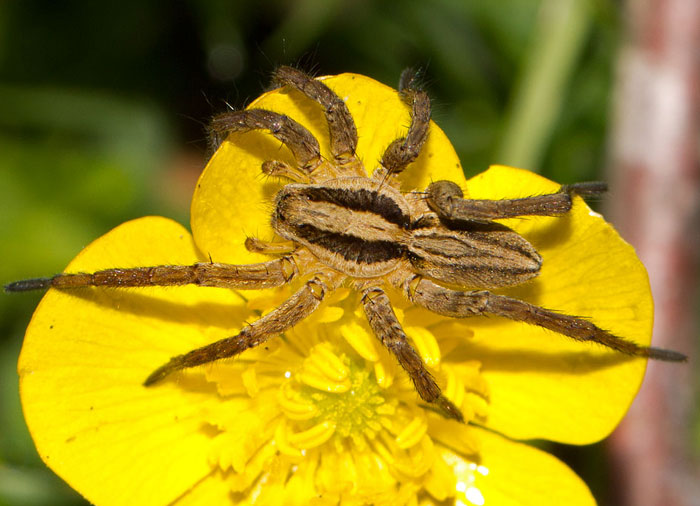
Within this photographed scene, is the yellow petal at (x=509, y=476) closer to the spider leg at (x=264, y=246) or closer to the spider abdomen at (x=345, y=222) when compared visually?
the spider abdomen at (x=345, y=222)

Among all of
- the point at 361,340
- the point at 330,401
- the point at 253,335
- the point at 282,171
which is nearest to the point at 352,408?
the point at 330,401

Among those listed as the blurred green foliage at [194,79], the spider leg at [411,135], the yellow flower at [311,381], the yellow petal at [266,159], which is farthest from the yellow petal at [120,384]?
the blurred green foliage at [194,79]

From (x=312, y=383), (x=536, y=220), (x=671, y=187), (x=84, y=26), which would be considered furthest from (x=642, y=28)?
(x=84, y=26)

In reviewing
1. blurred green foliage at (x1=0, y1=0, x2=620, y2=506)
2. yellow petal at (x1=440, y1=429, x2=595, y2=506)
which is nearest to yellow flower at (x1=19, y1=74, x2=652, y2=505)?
yellow petal at (x1=440, y1=429, x2=595, y2=506)

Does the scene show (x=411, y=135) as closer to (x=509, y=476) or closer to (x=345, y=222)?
(x=345, y=222)

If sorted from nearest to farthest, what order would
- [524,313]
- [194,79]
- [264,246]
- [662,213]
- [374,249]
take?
1. [524,313]
2. [264,246]
3. [374,249]
4. [662,213]
5. [194,79]

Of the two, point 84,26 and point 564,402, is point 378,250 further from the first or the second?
point 84,26
